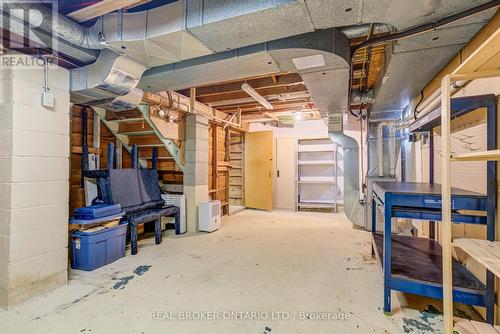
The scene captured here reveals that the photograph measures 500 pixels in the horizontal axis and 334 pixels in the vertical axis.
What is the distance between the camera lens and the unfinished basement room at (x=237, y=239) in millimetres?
1551

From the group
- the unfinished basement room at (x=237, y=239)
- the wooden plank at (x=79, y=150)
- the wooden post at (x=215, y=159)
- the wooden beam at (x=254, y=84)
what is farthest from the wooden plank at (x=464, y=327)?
the wooden plank at (x=79, y=150)

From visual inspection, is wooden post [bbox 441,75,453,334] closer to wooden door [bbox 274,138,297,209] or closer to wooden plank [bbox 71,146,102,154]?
wooden plank [bbox 71,146,102,154]

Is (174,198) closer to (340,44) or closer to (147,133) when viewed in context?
(147,133)

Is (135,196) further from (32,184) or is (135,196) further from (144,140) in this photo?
(32,184)

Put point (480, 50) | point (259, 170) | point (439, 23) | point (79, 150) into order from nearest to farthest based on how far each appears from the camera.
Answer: point (480, 50) < point (439, 23) < point (79, 150) < point (259, 170)

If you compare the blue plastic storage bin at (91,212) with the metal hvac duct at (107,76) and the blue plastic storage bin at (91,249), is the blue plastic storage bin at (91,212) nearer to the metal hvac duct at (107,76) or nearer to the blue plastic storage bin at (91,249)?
the blue plastic storage bin at (91,249)

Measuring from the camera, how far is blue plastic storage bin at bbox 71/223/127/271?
2590 millimetres

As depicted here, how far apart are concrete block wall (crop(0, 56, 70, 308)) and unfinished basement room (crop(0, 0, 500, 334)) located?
12mm

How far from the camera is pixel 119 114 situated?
12.0ft

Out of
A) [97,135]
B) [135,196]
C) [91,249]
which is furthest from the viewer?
[97,135]

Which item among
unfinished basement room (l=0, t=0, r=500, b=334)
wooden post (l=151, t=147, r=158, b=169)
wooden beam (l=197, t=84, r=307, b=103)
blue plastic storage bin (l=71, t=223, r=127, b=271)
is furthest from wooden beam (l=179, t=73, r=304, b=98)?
blue plastic storage bin (l=71, t=223, r=127, b=271)

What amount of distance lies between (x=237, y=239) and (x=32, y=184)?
98.9 inches

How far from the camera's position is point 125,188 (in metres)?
3.45

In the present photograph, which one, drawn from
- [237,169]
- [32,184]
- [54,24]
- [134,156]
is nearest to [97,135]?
[134,156]
